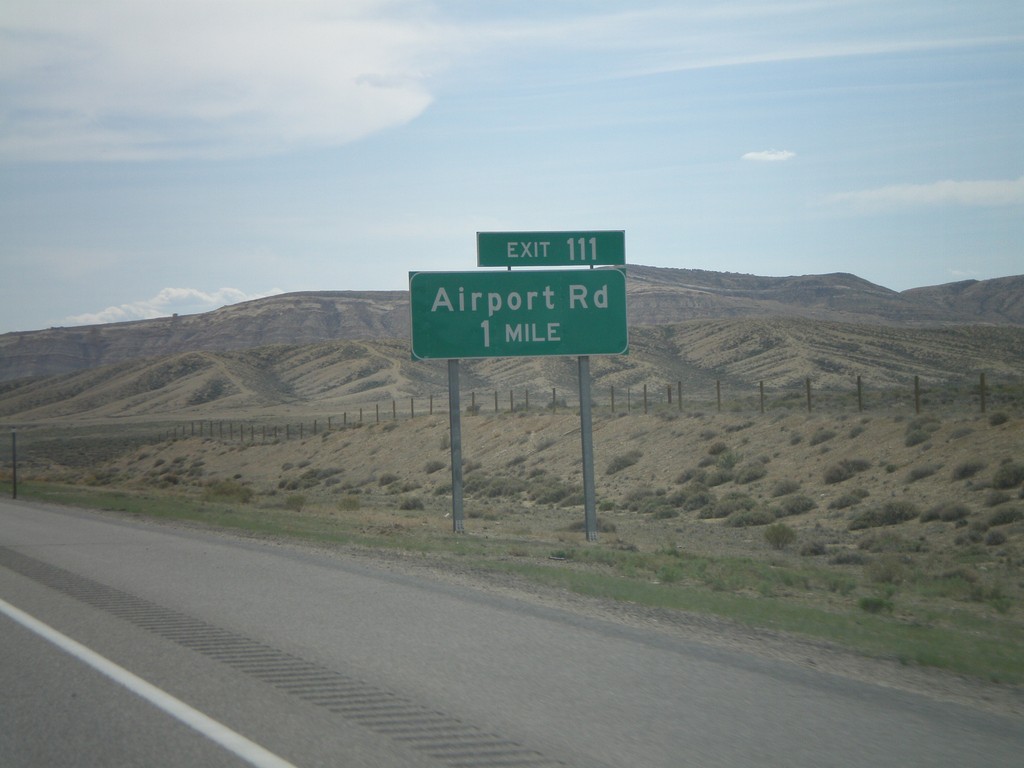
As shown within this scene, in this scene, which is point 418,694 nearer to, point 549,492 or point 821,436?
point 821,436

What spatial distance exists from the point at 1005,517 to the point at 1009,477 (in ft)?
9.30

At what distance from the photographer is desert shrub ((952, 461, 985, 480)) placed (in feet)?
90.2

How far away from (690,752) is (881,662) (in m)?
3.42

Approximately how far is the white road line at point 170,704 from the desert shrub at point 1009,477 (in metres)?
22.9

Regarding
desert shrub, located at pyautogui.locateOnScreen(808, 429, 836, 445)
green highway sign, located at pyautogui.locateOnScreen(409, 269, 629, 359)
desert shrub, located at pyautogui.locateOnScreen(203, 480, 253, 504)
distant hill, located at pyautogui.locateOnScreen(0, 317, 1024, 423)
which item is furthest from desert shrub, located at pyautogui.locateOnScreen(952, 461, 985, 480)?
distant hill, located at pyautogui.locateOnScreen(0, 317, 1024, 423)

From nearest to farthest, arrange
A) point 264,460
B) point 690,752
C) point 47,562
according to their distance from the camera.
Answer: point 690,752
point 47,562
point 264,460

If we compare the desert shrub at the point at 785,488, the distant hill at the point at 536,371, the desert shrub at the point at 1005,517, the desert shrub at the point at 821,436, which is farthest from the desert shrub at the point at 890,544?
the distant hill at the point at 536,371

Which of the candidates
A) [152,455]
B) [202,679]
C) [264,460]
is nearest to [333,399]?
[152,455]

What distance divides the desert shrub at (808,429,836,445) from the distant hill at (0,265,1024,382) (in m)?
123

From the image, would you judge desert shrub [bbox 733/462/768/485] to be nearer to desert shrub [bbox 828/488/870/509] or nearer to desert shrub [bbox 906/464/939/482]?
desert shrub [bbox 828/488/870/509]

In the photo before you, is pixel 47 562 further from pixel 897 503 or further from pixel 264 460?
pixel 264 460

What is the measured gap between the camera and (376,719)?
671cm

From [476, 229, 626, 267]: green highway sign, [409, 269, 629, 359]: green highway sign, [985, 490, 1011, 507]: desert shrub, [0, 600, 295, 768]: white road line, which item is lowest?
[985, 490, 1011, 507]: desert shrub

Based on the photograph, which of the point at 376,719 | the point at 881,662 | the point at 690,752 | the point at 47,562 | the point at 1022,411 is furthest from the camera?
the point at 1022,411
